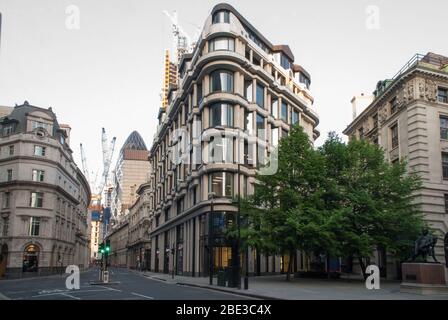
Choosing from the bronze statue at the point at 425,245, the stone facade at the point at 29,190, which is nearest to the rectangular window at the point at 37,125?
the stone facade at the point at 29,190

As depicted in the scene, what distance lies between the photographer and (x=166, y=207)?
69125 mm

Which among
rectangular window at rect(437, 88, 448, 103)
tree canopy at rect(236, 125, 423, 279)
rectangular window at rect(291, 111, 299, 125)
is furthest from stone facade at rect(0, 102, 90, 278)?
rectangular window at rect(437, 88, 448, 103)

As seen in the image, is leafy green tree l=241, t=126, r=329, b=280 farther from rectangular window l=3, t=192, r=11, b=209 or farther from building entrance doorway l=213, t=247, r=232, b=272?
rectangular window l=3, t=192, r=11, b=209

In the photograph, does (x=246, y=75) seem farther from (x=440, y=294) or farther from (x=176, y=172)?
(x=440, y=294)

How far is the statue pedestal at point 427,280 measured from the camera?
2427 cm

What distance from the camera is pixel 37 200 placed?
2507 inches

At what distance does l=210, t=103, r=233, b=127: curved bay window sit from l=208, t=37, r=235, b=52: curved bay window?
613 centimetres

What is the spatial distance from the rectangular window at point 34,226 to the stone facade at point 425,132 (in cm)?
4543

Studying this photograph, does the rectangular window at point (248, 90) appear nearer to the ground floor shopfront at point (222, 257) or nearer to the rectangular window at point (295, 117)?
the rectangular window at point (295, 117)

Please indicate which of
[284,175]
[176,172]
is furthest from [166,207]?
[284,175]

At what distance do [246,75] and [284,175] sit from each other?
18.4m

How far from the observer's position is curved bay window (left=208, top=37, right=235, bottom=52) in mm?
49500

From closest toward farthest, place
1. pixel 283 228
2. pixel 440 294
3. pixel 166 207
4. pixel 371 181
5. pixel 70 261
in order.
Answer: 1. pixel 440 294
2. pixel 283 228
3. pixel 371 181
4. pixel 166 207
5. pixel 70 261

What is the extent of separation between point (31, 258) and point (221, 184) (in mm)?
31505
